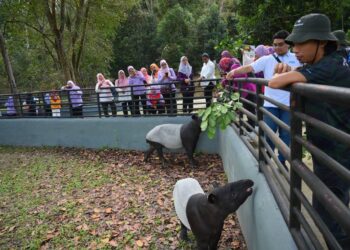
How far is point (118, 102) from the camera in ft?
32.8

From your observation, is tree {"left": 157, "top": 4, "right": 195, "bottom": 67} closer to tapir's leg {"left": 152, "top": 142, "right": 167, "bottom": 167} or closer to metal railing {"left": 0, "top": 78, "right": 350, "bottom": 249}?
tapir's leg {"left": 152, "top": 142, "right": 167, "bottom": 167}

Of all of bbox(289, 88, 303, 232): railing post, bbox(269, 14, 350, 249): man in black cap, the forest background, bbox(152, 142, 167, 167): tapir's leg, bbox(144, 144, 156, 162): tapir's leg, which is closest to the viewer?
bbox(269, 14, 350, 249): man in black cap

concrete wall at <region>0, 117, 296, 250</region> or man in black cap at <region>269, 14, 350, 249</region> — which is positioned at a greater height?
man in black cap at <region>269, 14, 350, 249</region>

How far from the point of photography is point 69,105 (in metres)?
10.9

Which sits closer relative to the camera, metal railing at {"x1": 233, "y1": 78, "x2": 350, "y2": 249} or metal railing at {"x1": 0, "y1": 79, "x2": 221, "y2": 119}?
metal railing at {"x1": 233, "y1": 78, "x2": 350, "y2": 249}

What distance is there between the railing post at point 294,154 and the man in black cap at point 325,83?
0.07 metres

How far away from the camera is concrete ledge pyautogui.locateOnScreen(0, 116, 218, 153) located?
369 inches

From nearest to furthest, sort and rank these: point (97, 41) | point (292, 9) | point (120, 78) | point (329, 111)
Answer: point (329, 111) < point (120, 78) < point (292, 9) < point (97, 41)

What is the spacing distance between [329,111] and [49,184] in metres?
6.51

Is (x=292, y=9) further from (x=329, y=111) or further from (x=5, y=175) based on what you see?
(x=329, y=111)

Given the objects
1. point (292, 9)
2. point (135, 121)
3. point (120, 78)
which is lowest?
point (135, 121)

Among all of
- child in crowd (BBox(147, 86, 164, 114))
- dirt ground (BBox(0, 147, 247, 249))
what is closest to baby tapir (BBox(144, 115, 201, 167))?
dirt ground (BBox(0, 147, 247, 249))

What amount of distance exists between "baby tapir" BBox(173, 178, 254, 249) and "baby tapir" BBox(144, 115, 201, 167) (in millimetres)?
3463

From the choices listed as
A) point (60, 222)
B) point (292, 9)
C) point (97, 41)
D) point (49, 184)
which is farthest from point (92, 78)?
point (60, 222)
